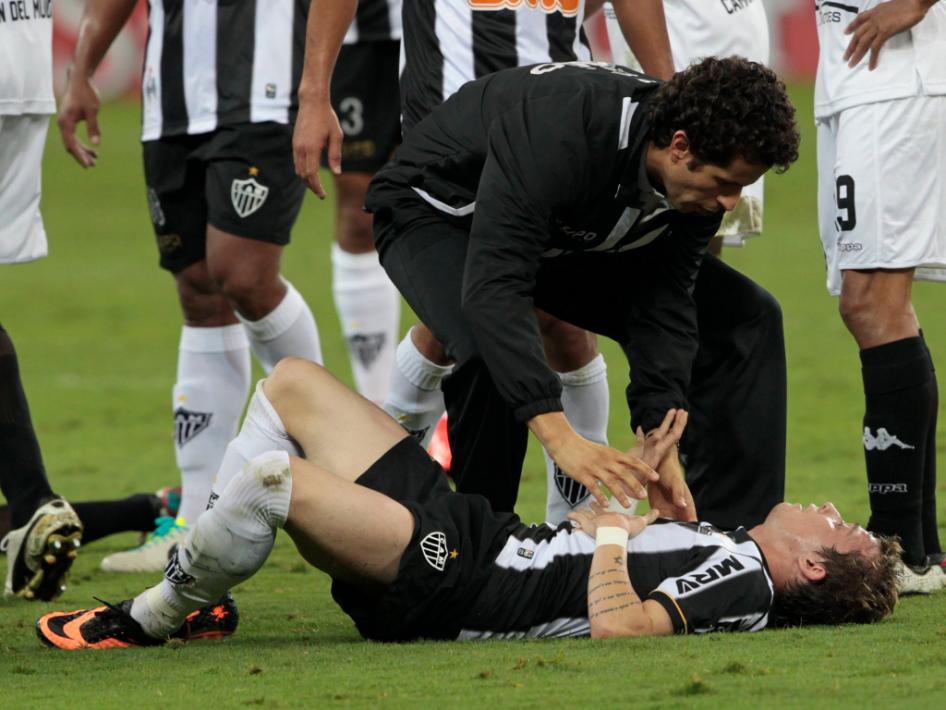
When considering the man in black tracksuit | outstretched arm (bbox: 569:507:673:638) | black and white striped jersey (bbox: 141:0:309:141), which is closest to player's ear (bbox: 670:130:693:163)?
the man in black tracksuit

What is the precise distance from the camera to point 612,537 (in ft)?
13.6

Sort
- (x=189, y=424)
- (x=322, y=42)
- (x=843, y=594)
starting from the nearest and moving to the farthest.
A: (x=843, y=594), (x=322, y=42), (x=189, y=424)

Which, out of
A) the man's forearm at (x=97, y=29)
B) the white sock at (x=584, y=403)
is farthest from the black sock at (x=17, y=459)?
the man's forearm at (x=97, y=29)

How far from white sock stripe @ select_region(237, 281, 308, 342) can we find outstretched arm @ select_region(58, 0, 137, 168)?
0.92m

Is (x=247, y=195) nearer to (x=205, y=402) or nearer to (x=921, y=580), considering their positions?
(x=205, y=402)

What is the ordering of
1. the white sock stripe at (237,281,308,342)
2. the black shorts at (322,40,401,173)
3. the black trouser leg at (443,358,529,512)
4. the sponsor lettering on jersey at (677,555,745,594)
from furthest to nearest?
the black shorts at (322,40,401,173)
the white sock stripe at (237,281,308,342)
the black trouser leg at (443,358,529,512)
the sponsor lettering on jersey at (677,555,745,594)

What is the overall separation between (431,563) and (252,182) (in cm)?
221

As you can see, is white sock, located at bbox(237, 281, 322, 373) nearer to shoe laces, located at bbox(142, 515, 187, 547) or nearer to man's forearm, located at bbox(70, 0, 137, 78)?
shoe laces, located at bbox(142, 515, 187, 547)

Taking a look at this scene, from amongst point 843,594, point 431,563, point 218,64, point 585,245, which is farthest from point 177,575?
point 218,64

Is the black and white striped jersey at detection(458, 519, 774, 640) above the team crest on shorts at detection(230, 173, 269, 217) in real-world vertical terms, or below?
below

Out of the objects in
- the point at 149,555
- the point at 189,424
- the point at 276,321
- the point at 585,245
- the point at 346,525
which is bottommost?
the point at 149,555

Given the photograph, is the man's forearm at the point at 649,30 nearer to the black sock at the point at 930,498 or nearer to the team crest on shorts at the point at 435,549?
the black sock at the point at 930,498

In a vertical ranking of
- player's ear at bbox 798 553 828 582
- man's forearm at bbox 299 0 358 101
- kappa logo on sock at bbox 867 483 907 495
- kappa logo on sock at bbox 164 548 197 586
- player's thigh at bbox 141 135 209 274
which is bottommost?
kappa logo on sock at bbox 867 483 907 495

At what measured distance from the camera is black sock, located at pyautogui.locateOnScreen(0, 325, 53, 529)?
199 inches
